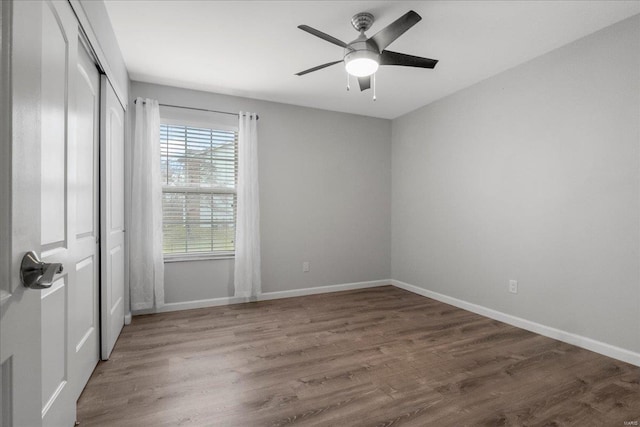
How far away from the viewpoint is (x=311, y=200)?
167 inches

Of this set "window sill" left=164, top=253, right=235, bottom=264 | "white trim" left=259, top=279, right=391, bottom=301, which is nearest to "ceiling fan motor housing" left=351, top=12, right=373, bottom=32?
"window sill" left=164, top=253, right=235, bottom=264

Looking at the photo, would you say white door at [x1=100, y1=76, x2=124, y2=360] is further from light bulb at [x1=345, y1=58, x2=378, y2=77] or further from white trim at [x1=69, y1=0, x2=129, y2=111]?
light bulb at [x1=345, y1=58, x2=378, y2=77]

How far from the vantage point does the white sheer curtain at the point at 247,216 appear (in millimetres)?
3709

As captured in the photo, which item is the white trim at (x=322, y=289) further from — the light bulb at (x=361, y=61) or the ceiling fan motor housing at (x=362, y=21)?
the ceiling fan motor housing at (x=362, y=21)

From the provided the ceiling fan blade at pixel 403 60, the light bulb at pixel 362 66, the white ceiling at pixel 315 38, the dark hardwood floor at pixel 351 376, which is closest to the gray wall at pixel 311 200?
the white ceiling at pixel 315 38

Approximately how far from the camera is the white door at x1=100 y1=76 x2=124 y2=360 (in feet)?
7.38

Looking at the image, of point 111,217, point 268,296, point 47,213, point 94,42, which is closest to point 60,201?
point 47,213

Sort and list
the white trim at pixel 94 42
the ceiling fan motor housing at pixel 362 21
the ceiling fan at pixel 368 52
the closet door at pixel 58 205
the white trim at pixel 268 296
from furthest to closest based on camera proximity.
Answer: the white trim at pixel 268 296 → the ceiling fan motor housing at pixel 362 21 → the ceiling fan at pixel 368 52 → the white trim at pixel 94 42 → the closet door at pixel 58 205

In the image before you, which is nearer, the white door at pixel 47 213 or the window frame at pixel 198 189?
the white door at pixel 47 213

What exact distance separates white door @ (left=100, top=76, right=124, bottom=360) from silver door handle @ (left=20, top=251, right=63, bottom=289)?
1.76 m

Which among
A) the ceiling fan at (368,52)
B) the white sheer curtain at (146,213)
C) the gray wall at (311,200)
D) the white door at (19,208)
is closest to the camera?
the white door at (19,208)

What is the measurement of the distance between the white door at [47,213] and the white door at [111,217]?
92mm

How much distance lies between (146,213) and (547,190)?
3.90m

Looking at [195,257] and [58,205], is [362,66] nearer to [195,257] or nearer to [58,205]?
[58,205]
